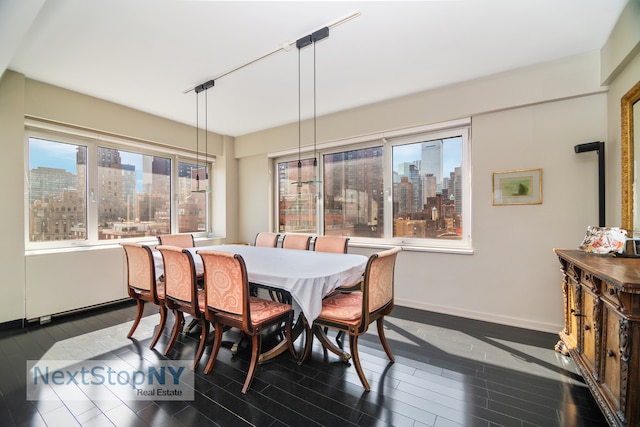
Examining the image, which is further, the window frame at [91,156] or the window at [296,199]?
the window at [296,199]

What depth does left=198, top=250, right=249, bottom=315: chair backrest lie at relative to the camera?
1.97 m

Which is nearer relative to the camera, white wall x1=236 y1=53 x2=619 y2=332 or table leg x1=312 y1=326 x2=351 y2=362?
table leg x1=312 y1=326 x2=351 y2=362

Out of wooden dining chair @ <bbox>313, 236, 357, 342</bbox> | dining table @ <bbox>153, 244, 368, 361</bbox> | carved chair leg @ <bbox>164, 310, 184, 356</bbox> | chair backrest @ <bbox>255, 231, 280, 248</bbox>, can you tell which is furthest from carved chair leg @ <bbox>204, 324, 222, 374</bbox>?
chair backrest @ <bbox>255, 231, 280, 248</bbox>

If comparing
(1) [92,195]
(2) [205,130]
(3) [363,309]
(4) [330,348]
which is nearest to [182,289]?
(4) [330,348]

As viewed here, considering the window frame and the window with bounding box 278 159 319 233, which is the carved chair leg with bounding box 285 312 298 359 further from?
the window frame

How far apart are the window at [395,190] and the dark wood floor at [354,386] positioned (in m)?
1.33

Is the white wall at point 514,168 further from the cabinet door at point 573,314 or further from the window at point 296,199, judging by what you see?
the window at point 296,199

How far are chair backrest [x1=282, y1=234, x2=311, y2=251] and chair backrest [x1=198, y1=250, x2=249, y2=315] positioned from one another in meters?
1.55

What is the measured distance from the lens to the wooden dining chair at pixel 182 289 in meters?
2.27

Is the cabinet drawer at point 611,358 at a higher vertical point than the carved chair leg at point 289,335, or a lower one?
higher

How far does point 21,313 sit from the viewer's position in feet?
9.87

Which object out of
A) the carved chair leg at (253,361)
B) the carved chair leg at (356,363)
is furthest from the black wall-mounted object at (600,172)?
the carved chair leg at (253,361)

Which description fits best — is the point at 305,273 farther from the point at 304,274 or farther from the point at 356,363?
the point at 356,363

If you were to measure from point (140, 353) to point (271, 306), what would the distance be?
4.20 feet
